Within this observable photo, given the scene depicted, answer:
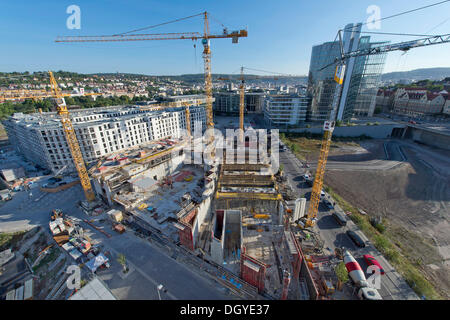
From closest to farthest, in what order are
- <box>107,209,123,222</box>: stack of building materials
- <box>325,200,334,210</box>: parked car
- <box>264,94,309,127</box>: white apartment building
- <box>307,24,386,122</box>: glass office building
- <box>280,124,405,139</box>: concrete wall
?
<box>107,209,123,222</box>: stack of building materials < <box>325,200,334,210</box>: parked car < <box>307,24,386,122</box>: glass office building < <box>280,124,405,139</box>: concrete wall < <box>264,94,309,127</box>: white apartment building

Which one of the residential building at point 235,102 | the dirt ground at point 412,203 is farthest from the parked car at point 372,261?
the residential building at point 235,102

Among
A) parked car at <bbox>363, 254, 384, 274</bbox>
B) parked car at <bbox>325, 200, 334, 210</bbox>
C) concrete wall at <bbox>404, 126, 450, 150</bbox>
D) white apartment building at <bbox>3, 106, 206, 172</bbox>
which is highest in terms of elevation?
white apartment building at <bbox>3, 106, 206, 172</bbox>

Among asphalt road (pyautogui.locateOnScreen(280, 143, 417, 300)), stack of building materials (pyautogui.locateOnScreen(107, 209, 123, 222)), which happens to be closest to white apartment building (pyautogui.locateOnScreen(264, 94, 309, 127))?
asphalt road (pyautogui.locateOnScreen(280, 143, 417, 300))

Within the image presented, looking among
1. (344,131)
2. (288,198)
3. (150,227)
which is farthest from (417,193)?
(150,227)

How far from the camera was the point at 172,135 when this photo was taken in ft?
173

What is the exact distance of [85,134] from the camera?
35.8 m

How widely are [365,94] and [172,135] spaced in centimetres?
6525

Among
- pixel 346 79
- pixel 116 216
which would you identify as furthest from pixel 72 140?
pixel 346 79

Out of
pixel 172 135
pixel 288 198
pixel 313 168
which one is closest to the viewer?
pixel 288 198

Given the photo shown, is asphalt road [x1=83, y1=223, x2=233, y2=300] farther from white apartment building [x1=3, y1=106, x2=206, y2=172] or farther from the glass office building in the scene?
the glass office building

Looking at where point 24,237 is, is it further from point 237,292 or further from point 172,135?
point 172,135

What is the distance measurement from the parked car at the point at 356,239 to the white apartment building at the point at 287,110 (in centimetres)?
4466

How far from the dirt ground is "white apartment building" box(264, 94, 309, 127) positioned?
21841mm

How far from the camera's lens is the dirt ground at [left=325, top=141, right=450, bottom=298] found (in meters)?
18.8
